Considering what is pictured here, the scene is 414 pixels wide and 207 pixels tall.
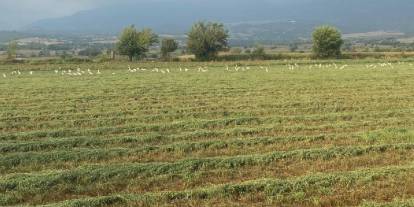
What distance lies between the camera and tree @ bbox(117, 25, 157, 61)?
8038 centimetres

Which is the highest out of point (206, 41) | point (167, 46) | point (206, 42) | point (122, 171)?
point (206, 41)

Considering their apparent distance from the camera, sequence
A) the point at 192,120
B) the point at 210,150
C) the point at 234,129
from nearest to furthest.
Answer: the point at 210,150 → the point at 234,129 → the point at 192,120

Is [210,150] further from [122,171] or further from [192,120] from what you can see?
[192,120]

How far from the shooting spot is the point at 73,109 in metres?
22.7

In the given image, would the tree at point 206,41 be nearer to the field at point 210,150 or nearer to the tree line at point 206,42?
the tree line at point 206,42

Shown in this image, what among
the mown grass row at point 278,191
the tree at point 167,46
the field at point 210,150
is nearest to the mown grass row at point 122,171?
the field at point 210,150

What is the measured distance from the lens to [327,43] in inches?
3063

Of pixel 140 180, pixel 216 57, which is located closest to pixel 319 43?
pixel 216 57

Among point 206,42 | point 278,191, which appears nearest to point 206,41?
point 206,42

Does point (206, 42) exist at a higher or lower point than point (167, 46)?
higher

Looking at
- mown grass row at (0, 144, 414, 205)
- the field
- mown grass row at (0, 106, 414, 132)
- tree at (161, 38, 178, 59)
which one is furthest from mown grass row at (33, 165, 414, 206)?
tree at (161, 38, 178, 59)

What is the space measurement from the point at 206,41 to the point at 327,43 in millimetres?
16133

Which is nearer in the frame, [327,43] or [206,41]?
[327,43]

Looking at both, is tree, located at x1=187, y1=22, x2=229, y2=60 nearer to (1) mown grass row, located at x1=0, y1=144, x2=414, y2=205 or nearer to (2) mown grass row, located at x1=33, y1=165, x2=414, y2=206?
(1) mown grass row, located at x1=0, y1=144, x2=414, y2=205
